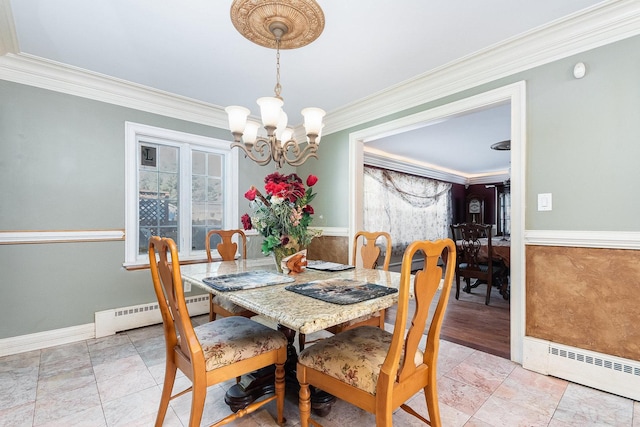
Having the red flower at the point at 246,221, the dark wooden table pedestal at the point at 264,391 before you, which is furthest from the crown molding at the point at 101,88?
the dark wooden table pedestal at the point at 264,391

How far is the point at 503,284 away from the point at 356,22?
3767 millimetres

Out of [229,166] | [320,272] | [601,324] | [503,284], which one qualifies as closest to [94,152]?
[229,166]

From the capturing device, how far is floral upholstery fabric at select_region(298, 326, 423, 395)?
116 cm

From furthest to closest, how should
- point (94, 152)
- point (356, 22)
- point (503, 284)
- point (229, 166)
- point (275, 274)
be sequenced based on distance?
point (503, 284) → point (229, 166) → point (94, 152) → point (356, 22) → point (275, 274)

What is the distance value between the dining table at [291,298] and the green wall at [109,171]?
1388 mm

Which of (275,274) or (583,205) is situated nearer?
(275,274)

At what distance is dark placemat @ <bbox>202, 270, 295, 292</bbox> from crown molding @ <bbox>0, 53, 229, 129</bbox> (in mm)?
2286

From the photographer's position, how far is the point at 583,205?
1920mm

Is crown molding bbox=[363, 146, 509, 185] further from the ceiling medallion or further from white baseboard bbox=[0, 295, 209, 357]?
white baseboard bbox=[0, 295, 209, 357]

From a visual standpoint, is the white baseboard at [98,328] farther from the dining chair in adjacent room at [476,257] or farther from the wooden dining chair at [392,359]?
the dining chair in adjacent room at [476,257]

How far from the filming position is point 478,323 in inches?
121

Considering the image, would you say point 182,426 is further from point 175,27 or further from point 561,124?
point 561,124

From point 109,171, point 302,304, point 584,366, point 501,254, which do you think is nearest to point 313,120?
point 302,304

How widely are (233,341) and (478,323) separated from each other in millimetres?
2704
